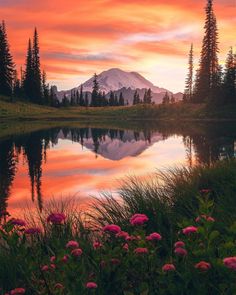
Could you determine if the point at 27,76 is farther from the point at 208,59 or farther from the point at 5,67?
the point at 208,59

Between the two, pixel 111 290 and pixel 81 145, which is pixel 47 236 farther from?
pixel 81 145

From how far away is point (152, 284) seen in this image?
4.14 meters

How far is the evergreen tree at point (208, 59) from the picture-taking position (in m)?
79.8

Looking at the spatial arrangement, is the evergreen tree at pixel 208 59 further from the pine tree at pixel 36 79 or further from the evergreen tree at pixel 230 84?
the pine tree at pixel 36 79

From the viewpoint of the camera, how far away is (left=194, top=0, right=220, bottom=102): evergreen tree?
79.8 metres

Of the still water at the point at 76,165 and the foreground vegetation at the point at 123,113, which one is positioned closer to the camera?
the still water at the point at 76,165

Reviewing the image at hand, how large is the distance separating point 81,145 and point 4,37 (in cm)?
5908

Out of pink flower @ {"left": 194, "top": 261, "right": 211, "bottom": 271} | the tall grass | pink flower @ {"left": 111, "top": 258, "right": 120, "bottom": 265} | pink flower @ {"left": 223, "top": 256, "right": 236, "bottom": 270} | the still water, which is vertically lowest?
the still water

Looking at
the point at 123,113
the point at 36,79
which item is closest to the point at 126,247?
the point at 123,113

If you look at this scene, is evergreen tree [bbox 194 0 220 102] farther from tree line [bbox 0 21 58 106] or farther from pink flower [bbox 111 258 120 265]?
pink flower [bbox 111 258 120 265]

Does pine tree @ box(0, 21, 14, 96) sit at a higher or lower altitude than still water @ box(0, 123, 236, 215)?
higher

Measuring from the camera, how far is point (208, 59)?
80.7 metres

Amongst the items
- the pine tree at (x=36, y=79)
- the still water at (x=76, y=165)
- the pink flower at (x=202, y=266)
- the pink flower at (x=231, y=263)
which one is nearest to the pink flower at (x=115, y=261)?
the pink flower at (x=202, y=266)

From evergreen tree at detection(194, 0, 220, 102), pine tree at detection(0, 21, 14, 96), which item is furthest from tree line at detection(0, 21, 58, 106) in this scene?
evergreen tree at detection(194, 0, 220, 102)
